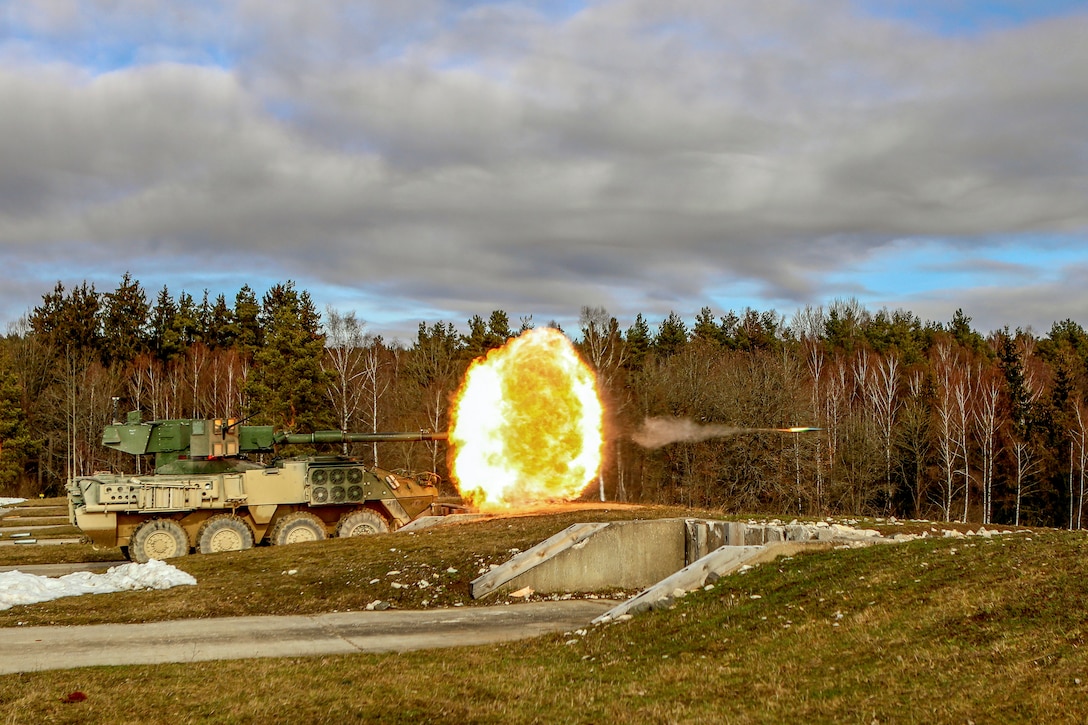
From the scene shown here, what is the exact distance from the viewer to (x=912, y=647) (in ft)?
29.0

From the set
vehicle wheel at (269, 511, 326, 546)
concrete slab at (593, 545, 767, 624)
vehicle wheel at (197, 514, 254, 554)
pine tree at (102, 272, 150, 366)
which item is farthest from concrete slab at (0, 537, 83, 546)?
pine tree at (102, 272, 150, 366)

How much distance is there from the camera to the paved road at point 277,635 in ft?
39.5

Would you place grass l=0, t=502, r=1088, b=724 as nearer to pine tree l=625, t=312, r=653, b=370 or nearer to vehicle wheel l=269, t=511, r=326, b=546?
vehicle wheel l=269, t=511, r=326, b=546

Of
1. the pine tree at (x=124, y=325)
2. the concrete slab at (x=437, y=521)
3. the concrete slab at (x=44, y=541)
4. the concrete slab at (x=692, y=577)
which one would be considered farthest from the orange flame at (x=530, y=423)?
the pine tree at (x=124, y=325)

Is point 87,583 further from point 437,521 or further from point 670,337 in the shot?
point 670,337

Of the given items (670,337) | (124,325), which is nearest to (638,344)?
(670,337)

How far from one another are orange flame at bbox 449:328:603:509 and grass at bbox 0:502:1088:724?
504 inches

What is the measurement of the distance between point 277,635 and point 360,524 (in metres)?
12.1

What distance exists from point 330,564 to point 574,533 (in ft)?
17.0

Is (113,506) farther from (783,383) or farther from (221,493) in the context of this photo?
(783,383)

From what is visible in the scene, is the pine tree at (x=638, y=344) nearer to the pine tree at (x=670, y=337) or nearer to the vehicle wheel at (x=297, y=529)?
the pine tree at (x=670, y=337)

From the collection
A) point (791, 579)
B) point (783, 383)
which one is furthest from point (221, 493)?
point (783, 383)

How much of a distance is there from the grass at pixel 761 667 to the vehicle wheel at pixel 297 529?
13.4 meters

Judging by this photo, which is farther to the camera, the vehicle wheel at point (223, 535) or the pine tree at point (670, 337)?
the pine tree at point (670, 337)
